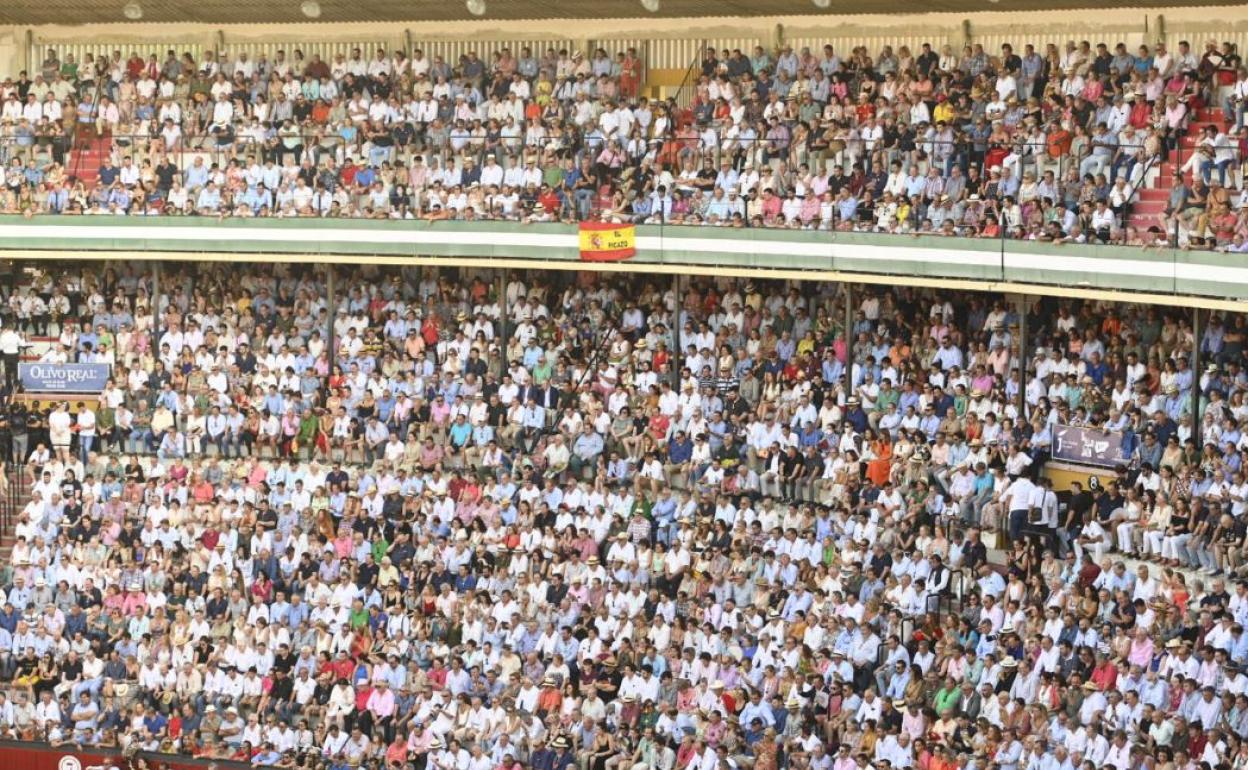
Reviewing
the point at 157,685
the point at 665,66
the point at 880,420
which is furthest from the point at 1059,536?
the point at 665,66

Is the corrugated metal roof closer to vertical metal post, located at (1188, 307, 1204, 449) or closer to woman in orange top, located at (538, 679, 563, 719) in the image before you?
vertical metal post, located at (1188, 307, 1204, 449)

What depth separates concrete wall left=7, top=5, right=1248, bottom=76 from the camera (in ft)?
106

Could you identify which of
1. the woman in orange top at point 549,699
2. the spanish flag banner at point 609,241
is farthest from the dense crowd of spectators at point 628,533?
the spanish flag banner at point 609,241

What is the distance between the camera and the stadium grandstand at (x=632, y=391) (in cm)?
2455

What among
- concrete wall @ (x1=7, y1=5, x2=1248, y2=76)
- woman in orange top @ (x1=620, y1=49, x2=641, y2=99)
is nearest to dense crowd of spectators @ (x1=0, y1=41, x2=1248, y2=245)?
woman in orange top @ (x1=620, y1=49, x2=641, y2=99)

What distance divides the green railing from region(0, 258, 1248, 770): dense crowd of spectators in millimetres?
943

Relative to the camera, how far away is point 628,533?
1098 inches

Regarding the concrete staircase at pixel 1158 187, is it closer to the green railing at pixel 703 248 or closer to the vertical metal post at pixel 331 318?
the green railing at pixel 703 248

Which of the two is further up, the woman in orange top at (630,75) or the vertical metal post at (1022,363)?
the woman in orange top at (630,75)

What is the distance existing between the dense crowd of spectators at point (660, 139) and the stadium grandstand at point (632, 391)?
71 millimetres

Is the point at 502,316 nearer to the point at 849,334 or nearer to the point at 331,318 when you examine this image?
the point at 331,318

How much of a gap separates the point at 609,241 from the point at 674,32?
591 cm

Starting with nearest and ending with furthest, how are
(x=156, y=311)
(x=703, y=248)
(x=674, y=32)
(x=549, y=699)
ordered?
(x=549, y=699), (x=703, y=248), (x=156, y=311), (x=674, y=32)

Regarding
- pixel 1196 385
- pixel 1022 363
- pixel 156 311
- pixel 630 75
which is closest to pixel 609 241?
pixel 630 75
